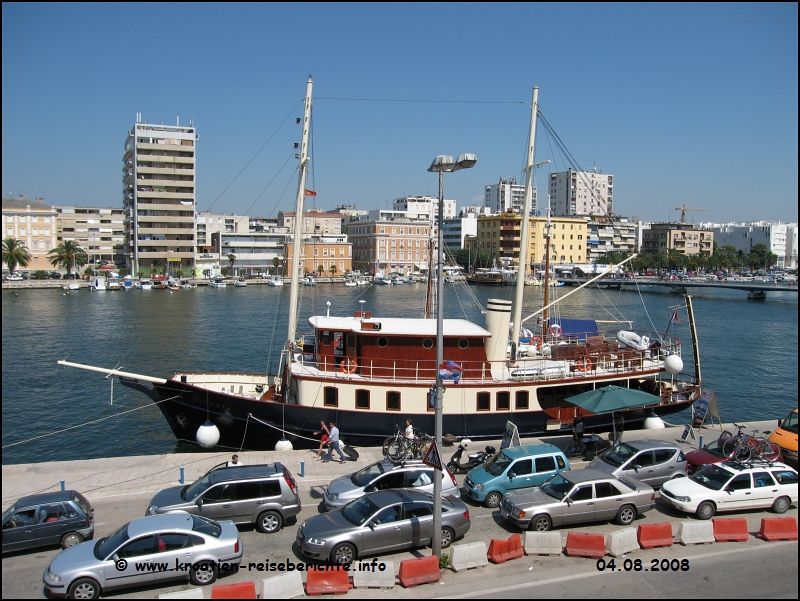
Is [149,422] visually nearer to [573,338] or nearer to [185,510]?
[185,510]

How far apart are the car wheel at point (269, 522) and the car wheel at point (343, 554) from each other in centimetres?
222

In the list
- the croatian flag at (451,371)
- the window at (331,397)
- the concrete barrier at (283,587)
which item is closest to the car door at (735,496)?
the croatian flag at (451,371)

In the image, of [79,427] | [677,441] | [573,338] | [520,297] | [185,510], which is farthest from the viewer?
[573,338]

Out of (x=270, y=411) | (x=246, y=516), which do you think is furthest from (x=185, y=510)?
(x=270, y=411)

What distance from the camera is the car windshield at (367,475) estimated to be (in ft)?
45.9

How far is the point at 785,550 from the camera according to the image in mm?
11828

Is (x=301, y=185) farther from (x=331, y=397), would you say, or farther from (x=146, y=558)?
(x=146, y=558)

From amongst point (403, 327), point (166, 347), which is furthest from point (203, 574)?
point (166, 347)

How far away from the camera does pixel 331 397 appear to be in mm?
20797

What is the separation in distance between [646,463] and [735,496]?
2195mm

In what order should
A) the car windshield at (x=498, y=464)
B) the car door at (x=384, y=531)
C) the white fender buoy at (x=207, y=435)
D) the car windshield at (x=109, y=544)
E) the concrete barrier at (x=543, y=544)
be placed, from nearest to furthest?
the car windshield at (x=109, y=544) → the car door at (x=384, y=531) → the concrete barrier at (x=543, y=544) → the car windshield at (x=498, y=464) → the white fender buoy at (x=207, y=435)

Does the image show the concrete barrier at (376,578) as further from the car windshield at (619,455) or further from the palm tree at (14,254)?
Answer: the palm tree at (14,254)

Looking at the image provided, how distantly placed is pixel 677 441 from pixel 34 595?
17.0 meters

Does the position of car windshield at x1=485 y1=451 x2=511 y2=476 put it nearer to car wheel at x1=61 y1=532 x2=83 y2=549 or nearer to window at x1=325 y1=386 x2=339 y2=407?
window at x1=325 y1=386 x2=339 y2=407
